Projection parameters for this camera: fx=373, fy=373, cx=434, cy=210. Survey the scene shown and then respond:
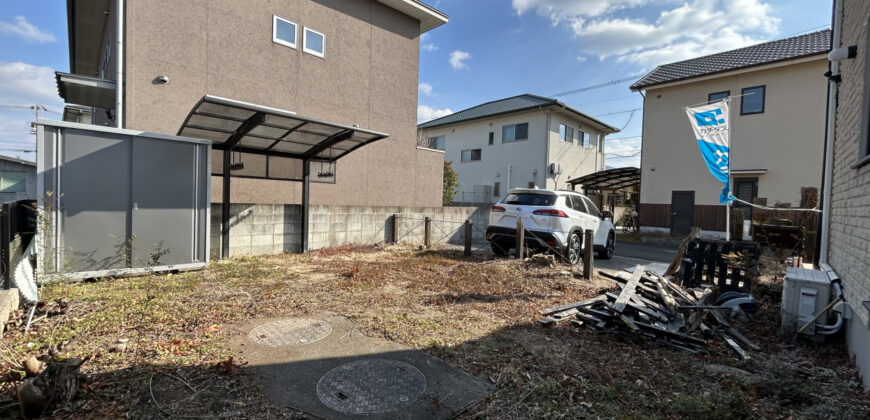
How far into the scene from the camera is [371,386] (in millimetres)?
2709

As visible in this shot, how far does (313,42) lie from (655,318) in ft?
31.9

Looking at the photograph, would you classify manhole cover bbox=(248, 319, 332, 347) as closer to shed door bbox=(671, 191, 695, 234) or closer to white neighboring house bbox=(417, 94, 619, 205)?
shed door bbox=(671, 191, 695, 234)

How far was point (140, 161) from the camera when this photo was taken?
535 cm

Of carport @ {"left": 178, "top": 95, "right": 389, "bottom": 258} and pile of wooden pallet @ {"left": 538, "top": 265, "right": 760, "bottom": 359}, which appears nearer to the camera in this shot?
pile of wooden pallet @ {"left": 538, "top": 265, "right": 760, "bottom": 359}

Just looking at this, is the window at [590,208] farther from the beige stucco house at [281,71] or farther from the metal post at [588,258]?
the beige stucco house at [281,71]

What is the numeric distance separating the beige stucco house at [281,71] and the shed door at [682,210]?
978cm

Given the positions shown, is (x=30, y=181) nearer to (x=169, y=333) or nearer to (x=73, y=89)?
(x=73, y=89)

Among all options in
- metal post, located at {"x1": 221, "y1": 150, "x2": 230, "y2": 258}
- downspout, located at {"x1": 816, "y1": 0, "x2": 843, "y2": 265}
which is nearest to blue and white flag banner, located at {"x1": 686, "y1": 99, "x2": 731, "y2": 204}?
downspout, located at {"x1": 816, "y1": 0, "x2": 843, "y2": 265}

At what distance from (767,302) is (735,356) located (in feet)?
7.96

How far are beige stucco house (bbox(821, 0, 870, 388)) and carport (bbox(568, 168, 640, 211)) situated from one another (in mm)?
11664

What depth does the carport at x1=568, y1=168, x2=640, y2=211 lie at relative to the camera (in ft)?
55.8

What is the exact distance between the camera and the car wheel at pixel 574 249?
24.8 ft

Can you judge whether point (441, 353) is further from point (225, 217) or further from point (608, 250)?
point (608, 250)

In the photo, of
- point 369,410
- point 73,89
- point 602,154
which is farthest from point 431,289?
point 602,154
